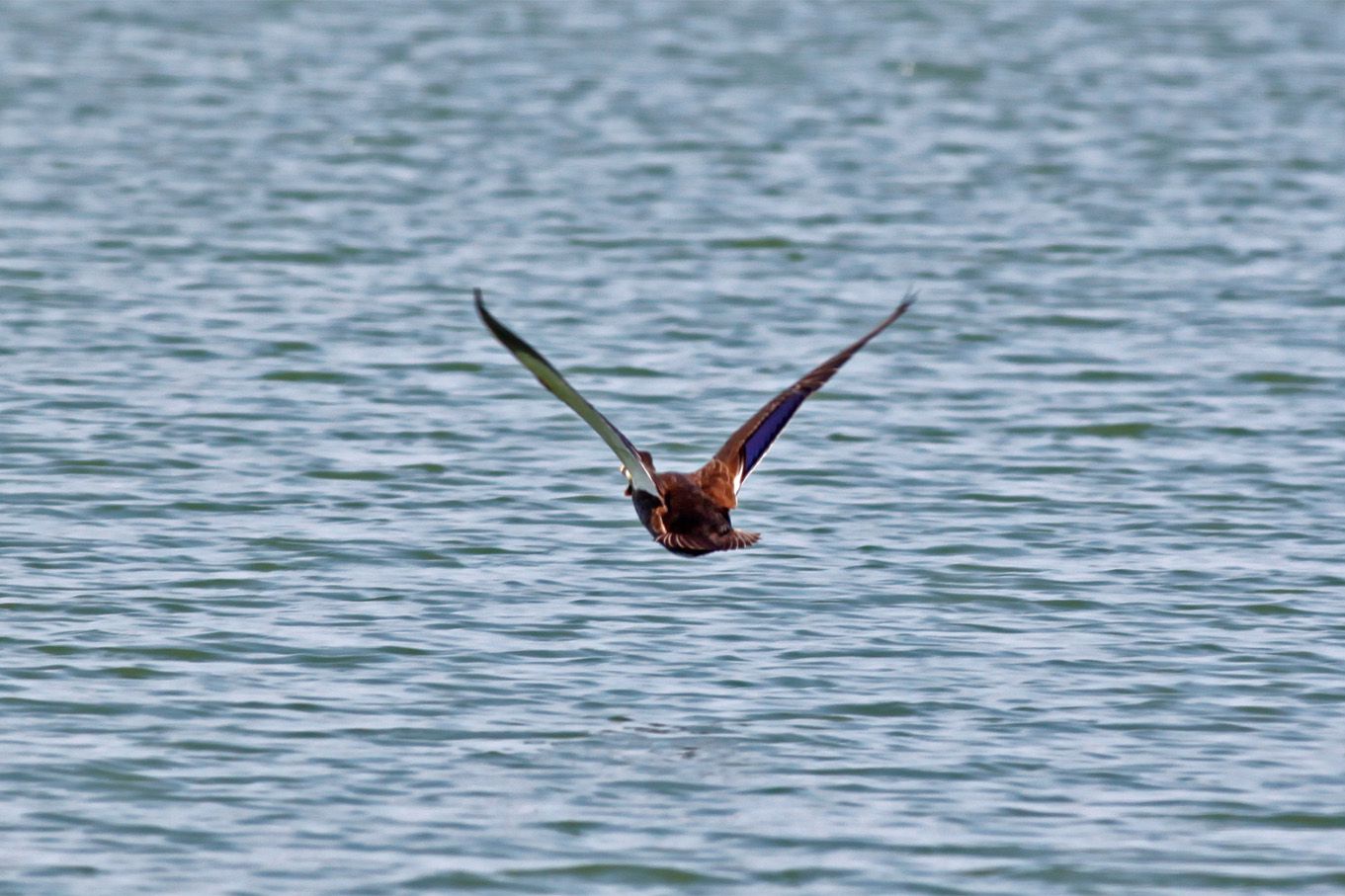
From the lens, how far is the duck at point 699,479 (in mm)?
10125

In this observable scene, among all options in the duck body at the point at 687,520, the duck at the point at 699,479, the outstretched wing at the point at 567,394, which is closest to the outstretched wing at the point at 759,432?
the duck at the point at 699,479

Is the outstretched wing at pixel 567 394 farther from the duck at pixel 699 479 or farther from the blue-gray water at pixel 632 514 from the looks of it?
the blue-gray water at pixel 632 514

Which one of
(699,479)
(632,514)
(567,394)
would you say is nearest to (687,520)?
(699,479)

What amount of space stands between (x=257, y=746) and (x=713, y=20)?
33.9 meters

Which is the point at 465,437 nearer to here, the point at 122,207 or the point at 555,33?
the point at 122,207

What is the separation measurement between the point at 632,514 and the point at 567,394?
188 inches

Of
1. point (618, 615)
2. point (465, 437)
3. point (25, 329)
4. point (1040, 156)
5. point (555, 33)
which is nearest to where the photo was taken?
point (618, 615)

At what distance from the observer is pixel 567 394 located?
9.59m

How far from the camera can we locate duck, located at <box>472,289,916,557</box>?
1012 centimetres

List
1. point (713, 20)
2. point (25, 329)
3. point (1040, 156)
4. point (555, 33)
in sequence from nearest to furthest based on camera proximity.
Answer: point (25, 329) → point (1040, 156) → point (555, 33) → point (713, 20)

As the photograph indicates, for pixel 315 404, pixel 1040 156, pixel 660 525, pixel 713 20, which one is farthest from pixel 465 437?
pixel 713 20

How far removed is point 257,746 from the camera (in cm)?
1007

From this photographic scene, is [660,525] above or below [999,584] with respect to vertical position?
above

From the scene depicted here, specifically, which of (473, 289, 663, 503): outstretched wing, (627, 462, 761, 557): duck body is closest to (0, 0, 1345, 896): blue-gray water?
(627, 462, 761, 557): duck body
